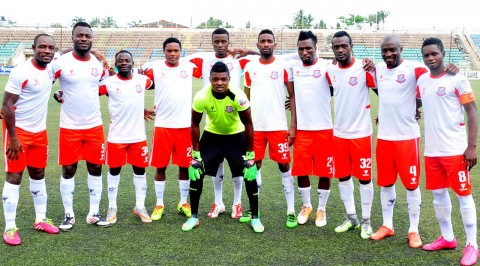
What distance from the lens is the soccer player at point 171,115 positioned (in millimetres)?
6397

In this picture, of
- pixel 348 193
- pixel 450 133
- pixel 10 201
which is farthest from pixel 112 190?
pixel 450 133

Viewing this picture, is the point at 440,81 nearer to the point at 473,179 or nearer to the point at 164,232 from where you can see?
the point at 164,232

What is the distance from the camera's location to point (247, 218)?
6.24m

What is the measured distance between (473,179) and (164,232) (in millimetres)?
5279

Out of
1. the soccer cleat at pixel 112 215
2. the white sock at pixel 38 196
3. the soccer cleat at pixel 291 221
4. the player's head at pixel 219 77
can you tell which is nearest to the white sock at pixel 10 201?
the white sock at pixel 38 196

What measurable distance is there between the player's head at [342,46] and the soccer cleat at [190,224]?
2560mm

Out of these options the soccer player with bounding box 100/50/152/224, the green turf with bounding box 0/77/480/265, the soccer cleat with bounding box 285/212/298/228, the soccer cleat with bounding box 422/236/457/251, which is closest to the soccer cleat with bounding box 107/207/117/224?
the soccer player with bounding box 100/50/152/224

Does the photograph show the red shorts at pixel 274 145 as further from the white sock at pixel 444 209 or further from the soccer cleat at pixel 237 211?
the white sock at pixel 444 209

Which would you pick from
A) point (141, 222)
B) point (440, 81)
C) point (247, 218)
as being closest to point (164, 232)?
point (141, 222)

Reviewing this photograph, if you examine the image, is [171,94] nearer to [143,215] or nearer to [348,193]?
[143,215]

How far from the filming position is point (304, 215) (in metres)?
6.23

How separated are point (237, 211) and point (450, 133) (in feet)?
9.15

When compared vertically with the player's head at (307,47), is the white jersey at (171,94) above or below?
below

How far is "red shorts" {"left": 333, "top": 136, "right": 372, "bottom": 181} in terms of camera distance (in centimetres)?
564
